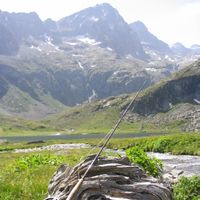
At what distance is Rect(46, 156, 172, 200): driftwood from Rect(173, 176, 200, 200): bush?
5006 millimetres

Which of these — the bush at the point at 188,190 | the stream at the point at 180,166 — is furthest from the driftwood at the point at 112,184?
the stream at the point at 180,166

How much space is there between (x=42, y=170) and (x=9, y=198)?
665 centimetres

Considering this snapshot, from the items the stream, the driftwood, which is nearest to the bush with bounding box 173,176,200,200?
the driftwood

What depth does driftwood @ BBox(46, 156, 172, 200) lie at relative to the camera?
872 cm

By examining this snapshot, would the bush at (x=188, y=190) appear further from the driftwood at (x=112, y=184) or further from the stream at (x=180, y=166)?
the stream at (x=180, y=166)

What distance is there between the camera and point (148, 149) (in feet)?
230

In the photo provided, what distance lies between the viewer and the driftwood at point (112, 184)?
872 centimetres

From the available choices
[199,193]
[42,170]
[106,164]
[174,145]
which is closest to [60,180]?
[106,164]

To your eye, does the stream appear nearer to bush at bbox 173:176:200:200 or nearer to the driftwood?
bush at bbox 173:176:200:200

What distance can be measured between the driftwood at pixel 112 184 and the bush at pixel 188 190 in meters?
5.01

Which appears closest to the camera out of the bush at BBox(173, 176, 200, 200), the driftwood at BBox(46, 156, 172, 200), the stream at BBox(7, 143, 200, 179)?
the driftwood at BBox(46, 156, 172, 200)

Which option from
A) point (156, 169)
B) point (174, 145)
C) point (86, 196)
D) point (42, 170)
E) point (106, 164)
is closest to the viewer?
point (86, 196)

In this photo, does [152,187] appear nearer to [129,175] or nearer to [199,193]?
[129,175]

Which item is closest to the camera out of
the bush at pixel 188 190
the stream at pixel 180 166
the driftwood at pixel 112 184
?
the driftwood at pixel 112 184
